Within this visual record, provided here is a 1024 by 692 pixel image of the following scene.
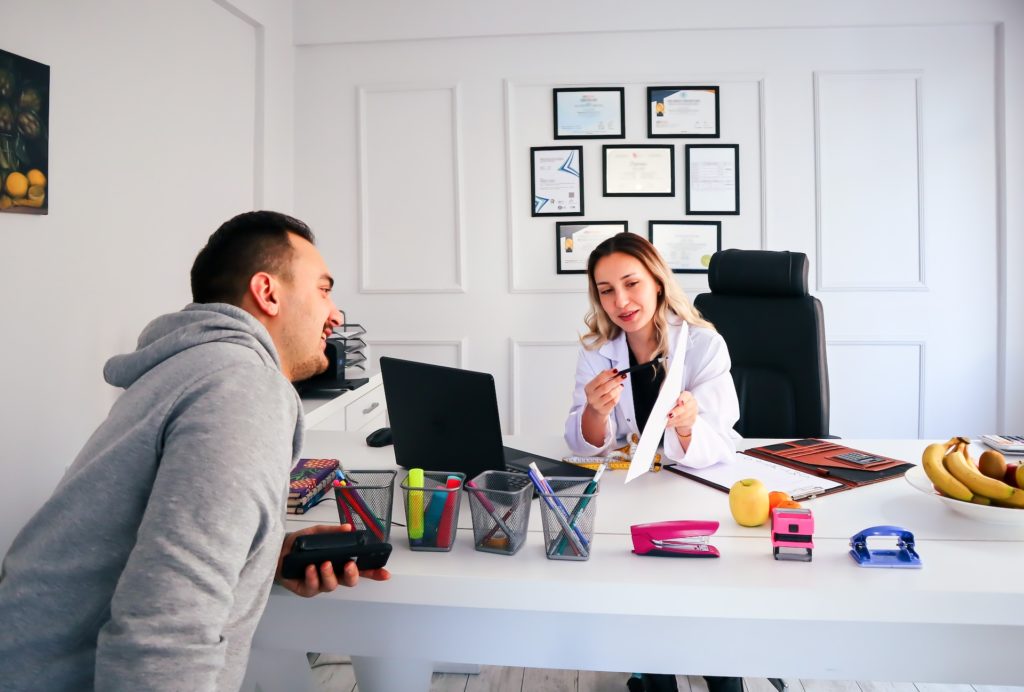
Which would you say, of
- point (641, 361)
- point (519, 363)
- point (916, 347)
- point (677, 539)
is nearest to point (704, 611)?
point (677, 539)

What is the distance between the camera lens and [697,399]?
76.5 inches

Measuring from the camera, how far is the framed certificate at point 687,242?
3.74 metres

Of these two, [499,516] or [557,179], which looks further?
[557,179]

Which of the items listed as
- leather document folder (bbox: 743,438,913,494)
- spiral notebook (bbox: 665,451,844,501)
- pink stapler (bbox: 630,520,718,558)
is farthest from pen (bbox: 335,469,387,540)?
leather document folder (bbox: 743,438,913,494)

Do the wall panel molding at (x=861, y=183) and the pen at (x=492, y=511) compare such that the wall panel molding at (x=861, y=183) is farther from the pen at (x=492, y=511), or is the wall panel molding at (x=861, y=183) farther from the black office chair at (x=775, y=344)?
the pen at (x=492, y=511)

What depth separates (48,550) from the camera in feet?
2.95

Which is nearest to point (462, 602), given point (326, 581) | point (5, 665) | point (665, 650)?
point (326, 581)

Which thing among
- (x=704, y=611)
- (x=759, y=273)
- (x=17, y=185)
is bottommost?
(x=704, y=611)

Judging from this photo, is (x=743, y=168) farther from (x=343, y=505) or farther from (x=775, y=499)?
(x=343, y=505)

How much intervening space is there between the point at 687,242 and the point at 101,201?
2.65 meters

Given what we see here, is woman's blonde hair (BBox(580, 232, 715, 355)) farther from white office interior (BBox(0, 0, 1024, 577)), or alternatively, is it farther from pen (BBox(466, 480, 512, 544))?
white office interior (BBox(0, 0, 1024, 577))

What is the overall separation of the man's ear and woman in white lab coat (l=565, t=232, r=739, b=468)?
0.87 meters

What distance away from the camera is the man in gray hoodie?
0.78 m

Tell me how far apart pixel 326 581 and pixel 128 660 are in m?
0.37
